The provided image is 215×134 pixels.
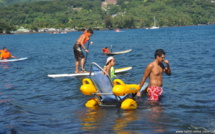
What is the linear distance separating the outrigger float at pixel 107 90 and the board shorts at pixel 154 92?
3.07ft

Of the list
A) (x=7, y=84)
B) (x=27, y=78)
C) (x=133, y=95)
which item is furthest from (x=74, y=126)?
(x=27, y=78)

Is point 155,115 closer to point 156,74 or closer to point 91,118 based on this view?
point 156,74

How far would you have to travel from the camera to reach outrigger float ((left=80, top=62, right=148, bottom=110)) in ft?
32.3

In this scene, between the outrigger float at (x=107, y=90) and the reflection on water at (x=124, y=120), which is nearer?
the reflection on water at (x=124, y=120)

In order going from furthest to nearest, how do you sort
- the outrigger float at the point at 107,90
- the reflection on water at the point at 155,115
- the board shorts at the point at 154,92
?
the board shorts at the point at 154,92
the outrigger float at the point at 107,90
the reflection on water at the point at 155,115

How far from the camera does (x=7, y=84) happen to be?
17109 millimetres

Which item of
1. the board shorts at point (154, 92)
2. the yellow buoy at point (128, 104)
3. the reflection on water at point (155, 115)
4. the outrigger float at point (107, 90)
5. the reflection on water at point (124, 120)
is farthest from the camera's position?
the board shorts at point (154, 92)

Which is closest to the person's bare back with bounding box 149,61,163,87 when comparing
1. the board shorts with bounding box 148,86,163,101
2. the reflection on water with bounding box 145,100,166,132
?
the board shorts with bounding box 148,86,163,101

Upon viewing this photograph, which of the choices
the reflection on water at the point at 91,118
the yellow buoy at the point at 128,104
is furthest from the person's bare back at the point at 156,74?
the reflection on water at the point at 91,118

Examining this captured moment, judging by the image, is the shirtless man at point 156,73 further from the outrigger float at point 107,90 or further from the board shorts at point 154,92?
the outrigger float at point 107,90

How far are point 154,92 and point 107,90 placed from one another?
2018mm

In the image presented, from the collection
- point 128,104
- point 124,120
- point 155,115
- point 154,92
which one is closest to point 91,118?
point 124,120

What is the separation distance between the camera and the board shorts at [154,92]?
11.3m

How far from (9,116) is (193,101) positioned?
6.43 meters
